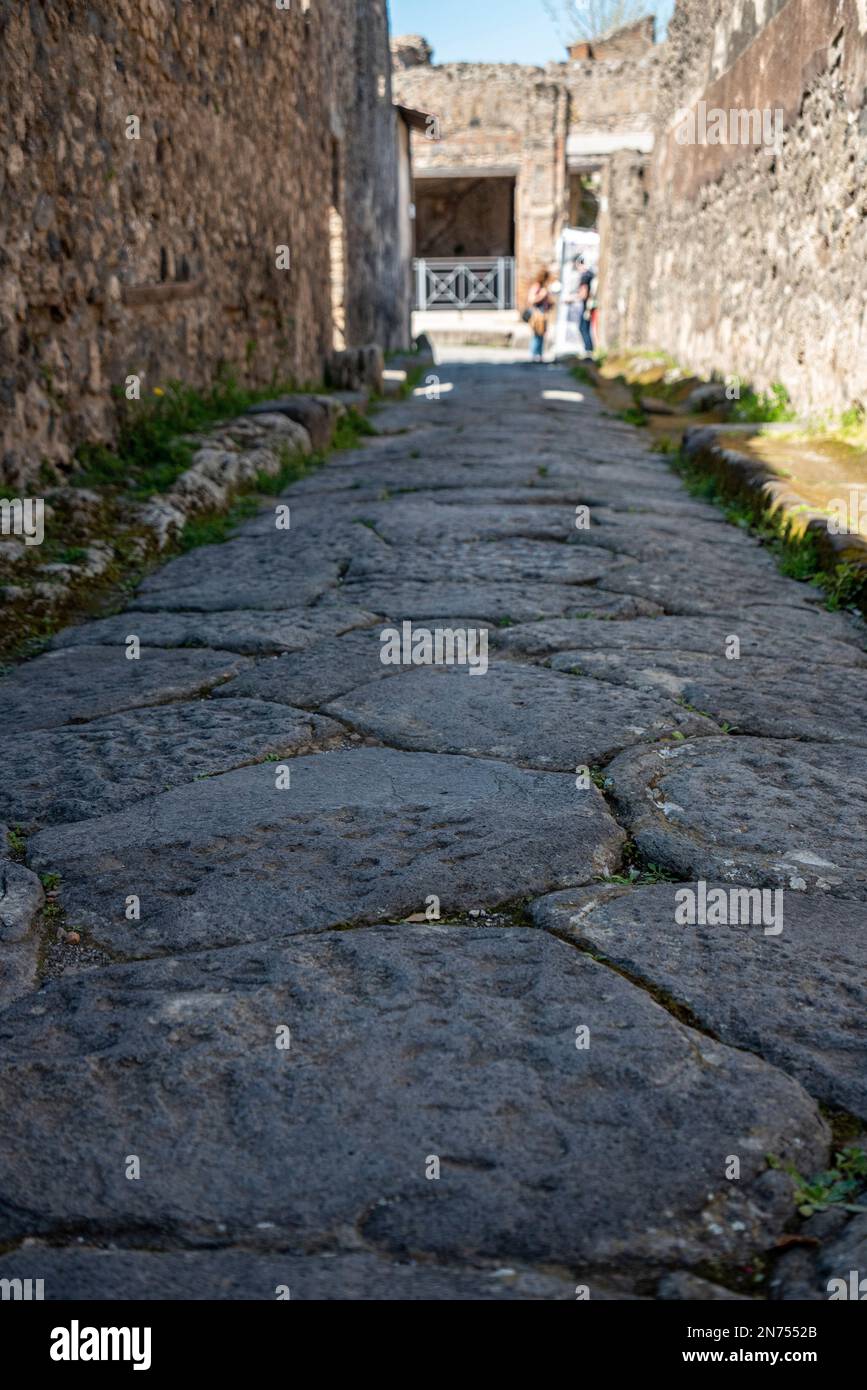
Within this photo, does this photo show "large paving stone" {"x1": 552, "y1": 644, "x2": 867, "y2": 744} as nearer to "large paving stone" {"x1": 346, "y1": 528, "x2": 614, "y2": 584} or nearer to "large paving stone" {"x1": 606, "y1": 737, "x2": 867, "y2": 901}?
"large paving stone" {"x1": 606, "y1": 737, "x2": 867, "y2": 901}

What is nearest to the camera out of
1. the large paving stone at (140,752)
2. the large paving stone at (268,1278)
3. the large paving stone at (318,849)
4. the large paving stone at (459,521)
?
the large paving stone at (268,1278)

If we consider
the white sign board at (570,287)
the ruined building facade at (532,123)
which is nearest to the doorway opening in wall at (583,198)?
the ruined building facade at (532,123)

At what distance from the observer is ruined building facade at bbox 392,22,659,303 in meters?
24.4

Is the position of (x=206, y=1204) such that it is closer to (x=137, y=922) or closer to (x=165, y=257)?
(x=137, y=922)

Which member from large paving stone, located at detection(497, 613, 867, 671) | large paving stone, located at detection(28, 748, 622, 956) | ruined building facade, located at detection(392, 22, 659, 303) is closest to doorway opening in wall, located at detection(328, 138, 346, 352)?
large paving stone, located at detection(497, 613, 867, 671)

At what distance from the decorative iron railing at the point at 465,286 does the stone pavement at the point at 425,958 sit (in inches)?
936

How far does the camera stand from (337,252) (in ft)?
33.9

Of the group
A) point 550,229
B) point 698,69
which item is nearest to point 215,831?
point 698,69

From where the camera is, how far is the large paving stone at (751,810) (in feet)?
5.94

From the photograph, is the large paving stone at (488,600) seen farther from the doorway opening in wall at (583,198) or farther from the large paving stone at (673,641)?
the doorway opening in wall at (583,198)

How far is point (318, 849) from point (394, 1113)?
0.66 metres

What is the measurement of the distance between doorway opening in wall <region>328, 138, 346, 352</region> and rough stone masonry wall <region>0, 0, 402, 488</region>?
0.33 meters

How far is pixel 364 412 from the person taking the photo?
346 inches

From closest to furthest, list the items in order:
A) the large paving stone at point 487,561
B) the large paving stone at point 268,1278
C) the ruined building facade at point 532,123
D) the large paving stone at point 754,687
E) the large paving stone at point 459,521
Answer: the large paving stone at point 268,1278 → the large paving stone at point 754,687 → the large paving stone at point 487,561 → the large paving stone at point 459,521 → the ruined building facade at point 532,123
